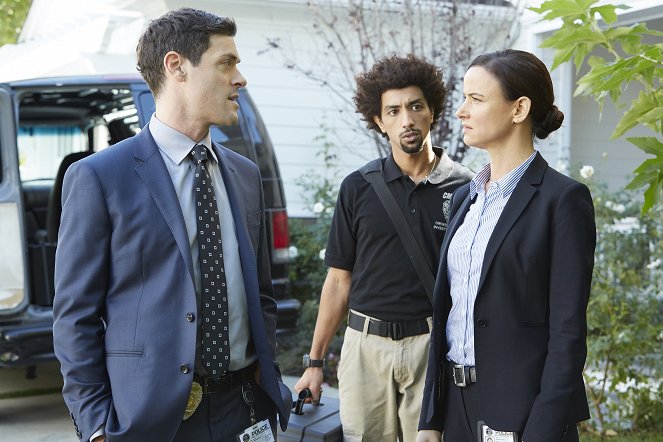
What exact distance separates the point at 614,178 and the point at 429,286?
8780 millimetres

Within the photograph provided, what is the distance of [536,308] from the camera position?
263cm

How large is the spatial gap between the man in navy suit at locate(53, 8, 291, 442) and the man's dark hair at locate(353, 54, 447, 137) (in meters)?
1.35

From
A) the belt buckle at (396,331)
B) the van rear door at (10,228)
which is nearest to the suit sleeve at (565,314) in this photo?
the belt buckle at (396,331)

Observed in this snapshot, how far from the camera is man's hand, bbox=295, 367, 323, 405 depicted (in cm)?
368

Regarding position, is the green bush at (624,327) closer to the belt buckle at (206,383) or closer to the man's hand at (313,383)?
the man's hand at (313,383)

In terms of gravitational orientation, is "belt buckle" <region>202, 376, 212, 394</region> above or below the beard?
below

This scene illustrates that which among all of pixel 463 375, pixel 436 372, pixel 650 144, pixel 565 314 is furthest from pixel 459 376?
pixel 650 144

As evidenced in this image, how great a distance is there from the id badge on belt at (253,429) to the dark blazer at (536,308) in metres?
0.68

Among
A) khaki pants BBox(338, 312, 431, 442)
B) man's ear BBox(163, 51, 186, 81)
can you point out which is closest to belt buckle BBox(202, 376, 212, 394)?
man's ear BBox(163, 51, 186, 81)

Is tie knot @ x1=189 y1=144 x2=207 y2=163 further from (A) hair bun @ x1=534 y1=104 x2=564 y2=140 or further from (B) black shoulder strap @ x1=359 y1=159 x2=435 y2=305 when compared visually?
(B) black shoulder strap @ x1=359 y1=159 x2=435 y2=305

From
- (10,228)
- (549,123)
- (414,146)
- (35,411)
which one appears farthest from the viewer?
(35,411)

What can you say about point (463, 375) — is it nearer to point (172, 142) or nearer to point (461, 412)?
point (461, 412)

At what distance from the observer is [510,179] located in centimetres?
280

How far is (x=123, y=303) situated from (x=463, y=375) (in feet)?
3.52
